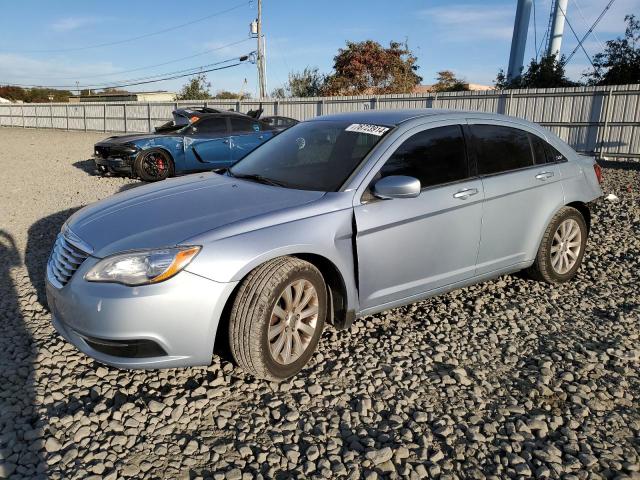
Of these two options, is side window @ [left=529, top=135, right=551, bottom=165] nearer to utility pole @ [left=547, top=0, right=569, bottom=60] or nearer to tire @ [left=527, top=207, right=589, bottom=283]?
tire @ [left=527, top=207, right=589, bottom=283]

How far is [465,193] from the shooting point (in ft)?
11.8

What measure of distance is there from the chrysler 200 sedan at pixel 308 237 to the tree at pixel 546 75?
19804 millimetres

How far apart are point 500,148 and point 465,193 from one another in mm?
705

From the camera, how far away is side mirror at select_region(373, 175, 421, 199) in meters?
3.09

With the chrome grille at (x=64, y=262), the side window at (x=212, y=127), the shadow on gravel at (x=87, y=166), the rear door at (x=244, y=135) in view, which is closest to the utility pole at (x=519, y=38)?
the rear door at (x=244, y=135)

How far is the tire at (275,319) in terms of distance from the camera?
2.73 meters

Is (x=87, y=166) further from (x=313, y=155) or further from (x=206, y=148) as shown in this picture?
(x=313, y=155)

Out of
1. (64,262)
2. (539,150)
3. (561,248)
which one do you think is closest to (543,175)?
(539,150)

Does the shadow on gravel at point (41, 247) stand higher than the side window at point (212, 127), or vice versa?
the side window at point (212, 127)

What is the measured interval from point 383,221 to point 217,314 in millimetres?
1237

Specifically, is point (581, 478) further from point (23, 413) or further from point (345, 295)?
point (23, 413)

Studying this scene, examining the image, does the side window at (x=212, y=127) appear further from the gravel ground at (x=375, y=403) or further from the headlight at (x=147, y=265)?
the headlight at (x=147, y=265)

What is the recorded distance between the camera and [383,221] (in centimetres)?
319

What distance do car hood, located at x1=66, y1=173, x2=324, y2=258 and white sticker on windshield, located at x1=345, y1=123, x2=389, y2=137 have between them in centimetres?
73
